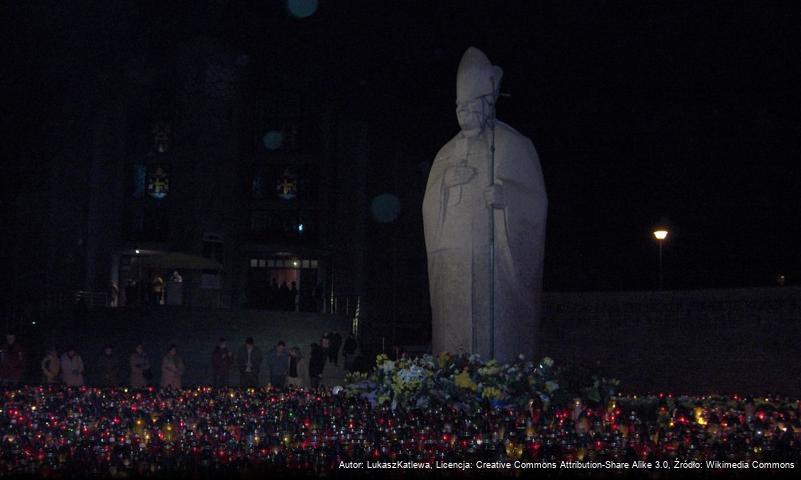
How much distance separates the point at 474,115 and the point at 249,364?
478 inches

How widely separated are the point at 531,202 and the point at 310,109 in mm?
39703

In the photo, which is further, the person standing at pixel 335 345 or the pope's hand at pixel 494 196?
the person standing at pixel 335 345

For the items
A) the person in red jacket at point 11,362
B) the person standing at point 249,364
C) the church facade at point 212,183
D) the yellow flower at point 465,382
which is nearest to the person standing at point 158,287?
the church facade at point 212,183

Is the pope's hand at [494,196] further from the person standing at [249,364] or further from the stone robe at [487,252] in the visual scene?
the person standing at [249,364]

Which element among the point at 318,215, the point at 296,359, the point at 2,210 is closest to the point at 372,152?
the point at 318,215

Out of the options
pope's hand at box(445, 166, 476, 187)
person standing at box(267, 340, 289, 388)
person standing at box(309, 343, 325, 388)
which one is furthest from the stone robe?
person standing at box(309, 343, 325, 388)

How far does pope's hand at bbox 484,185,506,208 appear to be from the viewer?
43.9 ft

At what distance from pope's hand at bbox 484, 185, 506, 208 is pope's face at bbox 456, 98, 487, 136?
3.86 feet

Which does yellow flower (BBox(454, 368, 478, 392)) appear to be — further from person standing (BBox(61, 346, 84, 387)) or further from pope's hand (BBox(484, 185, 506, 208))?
person standing (BBox(61, 346, 84, 387))

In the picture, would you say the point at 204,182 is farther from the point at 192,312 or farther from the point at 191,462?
the point at 191,462

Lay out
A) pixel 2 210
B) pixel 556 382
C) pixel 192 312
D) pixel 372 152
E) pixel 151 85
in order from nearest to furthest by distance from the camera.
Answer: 1. pixel 556 382
2. pixel 192 312
3. pixel 2 210
4. pixel 372 152
5. pixel 151 85

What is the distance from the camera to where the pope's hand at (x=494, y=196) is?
1338 centimetres

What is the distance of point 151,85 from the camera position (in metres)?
49.9

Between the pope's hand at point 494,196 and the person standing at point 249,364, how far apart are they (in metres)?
12.1
